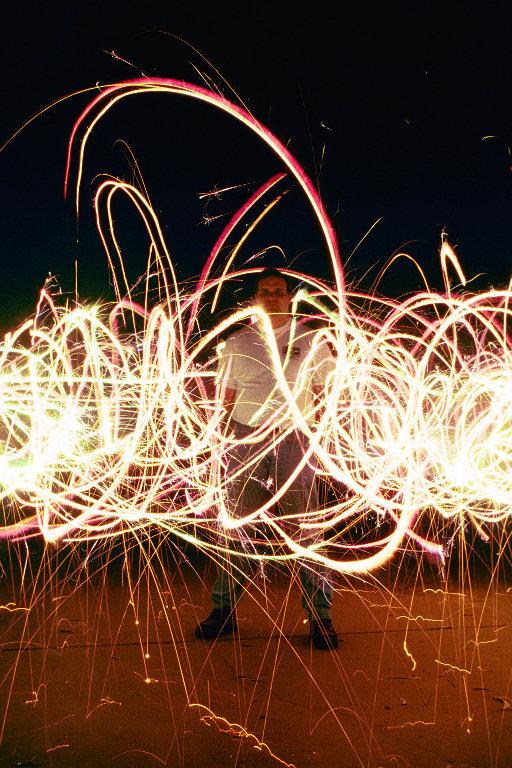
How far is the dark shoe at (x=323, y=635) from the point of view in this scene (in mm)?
2688

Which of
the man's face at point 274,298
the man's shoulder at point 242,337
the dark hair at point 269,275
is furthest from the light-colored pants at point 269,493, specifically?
the dark hair at point 269,275

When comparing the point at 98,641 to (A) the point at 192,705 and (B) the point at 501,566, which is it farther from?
(B) the point at 501,566

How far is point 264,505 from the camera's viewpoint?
293 centimetres

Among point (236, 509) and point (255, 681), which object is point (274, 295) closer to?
point (236, 509)

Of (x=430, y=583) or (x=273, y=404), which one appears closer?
(x=273, y=404)

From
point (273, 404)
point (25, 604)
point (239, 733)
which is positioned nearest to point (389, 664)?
point (239, 733)

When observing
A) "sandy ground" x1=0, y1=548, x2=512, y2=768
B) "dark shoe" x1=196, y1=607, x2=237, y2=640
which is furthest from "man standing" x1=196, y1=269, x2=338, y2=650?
"sandy ground" x1=0, y1=548, x2=512, y2=768

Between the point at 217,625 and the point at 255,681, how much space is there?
1.70 feet

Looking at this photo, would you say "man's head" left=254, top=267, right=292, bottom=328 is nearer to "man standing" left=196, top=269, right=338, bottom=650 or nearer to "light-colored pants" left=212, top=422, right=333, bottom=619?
"man standing" left=196, top=269, right=338, bottom=650

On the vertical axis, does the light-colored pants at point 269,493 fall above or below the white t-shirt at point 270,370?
below

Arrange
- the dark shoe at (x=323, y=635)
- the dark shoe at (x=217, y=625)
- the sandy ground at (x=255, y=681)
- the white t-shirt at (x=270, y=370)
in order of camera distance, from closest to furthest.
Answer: the sandy ground at (x=255, y=681) < the dark shoe at (x=323, y=635) < the dark shoe at (x=217, y=625) < the white t-shirt at (x=270, y=370)

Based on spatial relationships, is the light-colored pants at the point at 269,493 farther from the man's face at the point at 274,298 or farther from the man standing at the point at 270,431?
the man's face at the point at 274,298

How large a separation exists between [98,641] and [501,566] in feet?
10.3

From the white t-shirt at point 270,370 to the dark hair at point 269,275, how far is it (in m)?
0.21
